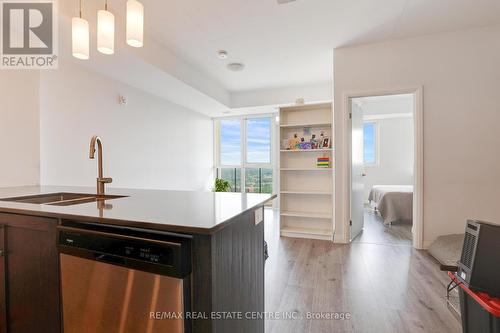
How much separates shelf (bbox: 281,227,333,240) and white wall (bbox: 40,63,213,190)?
8.20 feet

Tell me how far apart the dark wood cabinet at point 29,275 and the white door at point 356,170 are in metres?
3.35

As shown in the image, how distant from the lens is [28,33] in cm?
239

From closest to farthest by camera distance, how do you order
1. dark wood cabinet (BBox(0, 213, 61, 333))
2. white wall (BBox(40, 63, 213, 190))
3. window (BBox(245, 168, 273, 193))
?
dark wood cabinet (BBox(0, 213, 61, 333)) < white wall (BBox(40, 63, 213, 190)) < window (BBox(245, 168, 273, 193))

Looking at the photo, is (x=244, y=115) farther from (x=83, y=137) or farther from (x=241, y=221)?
(x=241, y=221)

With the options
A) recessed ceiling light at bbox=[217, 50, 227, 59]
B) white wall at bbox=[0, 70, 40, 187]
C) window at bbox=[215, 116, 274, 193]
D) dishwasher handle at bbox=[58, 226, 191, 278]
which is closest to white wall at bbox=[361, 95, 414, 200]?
window at bbox=[215, 116, 274, 193]

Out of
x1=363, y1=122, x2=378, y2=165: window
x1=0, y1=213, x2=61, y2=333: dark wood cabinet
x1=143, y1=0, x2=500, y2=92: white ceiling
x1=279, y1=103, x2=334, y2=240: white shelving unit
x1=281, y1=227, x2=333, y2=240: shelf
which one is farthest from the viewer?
x1=363, y1=122, x2=378, y2=165: window

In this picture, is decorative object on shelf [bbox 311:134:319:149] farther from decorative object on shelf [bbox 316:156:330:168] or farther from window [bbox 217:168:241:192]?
window [bbox 217:168:241:192]

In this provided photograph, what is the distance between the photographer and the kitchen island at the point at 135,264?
85 centimetres

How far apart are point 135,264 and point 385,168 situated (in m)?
6.93

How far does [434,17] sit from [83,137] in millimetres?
4444

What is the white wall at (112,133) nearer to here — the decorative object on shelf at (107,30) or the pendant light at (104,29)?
the decorative object on shelf at (107,30)

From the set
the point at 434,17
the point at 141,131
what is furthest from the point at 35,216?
the point at 434,17

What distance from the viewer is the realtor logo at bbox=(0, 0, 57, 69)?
2168mm

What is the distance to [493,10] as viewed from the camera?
2.67 meters
